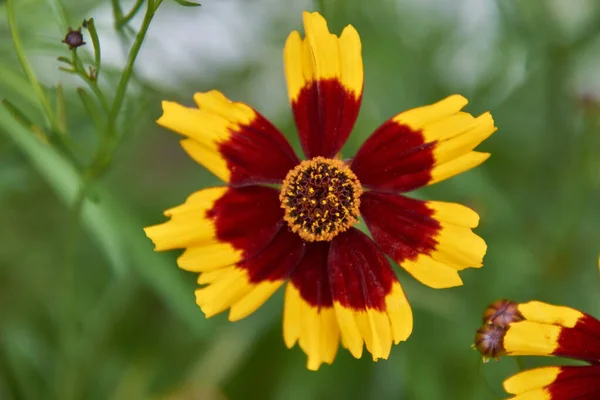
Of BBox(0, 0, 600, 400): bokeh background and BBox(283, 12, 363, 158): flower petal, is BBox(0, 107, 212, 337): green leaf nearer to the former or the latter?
BBox(0, 0, 600, 400): bokeh background

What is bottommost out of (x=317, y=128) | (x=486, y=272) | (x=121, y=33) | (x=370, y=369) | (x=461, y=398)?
(x=370, y=369)

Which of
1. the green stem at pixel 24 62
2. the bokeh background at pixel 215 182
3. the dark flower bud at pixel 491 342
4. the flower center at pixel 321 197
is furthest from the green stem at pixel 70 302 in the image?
the dark flower bud at pixel 491 342

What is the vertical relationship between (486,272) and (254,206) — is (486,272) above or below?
below

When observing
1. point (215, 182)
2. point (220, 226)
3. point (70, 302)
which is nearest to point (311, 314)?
point (220, 226)

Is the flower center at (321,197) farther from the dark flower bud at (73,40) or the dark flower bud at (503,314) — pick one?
the dark flower bud at (73,40)

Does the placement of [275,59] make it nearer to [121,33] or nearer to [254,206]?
[121,33]

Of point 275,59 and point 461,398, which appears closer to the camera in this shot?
point 461,398

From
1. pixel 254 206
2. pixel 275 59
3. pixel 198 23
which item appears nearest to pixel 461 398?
pixel 254 206
